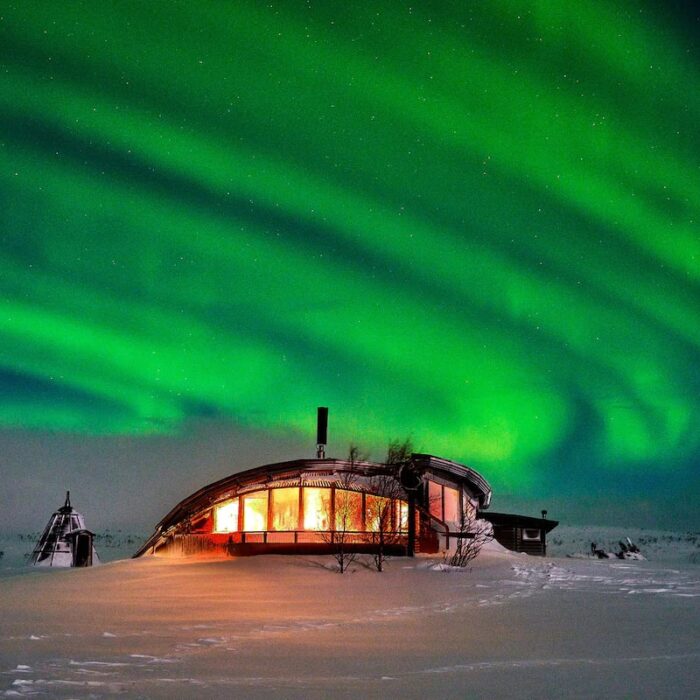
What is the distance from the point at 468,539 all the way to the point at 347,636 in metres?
23.4

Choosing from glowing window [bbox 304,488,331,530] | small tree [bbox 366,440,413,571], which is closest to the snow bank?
small tree [bbox 366,440,413,571]

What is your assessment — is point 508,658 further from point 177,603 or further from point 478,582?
point 478,582

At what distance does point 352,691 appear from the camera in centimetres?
830

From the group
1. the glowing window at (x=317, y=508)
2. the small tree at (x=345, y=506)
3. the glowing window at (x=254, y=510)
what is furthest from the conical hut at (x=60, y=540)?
the small tree at (x=345, y=506)

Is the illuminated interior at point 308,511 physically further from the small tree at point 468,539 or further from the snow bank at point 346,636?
the snow bank at point 346,636

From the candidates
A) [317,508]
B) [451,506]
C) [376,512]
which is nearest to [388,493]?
[376,512]

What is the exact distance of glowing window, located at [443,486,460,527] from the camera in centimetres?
3779

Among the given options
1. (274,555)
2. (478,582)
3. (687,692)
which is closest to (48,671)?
(687,692)

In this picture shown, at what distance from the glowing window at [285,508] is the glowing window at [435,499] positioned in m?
6.18

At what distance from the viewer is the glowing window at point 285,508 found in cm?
3494

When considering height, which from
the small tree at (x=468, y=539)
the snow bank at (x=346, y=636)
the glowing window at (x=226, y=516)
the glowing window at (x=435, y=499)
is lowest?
the snow bank at (x=346, y=636)

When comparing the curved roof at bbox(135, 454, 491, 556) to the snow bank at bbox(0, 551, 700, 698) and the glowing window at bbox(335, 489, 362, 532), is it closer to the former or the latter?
the glowing window at bbox(335, 489, 362, 532)

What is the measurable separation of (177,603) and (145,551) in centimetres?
2016

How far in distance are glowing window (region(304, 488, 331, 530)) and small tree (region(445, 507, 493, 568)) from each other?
523 centimetres
